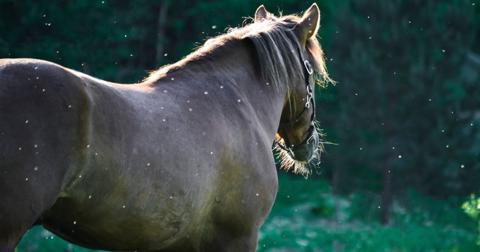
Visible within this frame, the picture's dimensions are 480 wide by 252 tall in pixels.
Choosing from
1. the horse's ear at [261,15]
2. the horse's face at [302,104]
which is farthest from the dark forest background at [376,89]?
the horse's ear at [261,15]

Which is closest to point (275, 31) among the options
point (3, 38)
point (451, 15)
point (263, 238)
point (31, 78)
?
point (31, 78)

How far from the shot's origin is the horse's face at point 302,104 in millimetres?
5059

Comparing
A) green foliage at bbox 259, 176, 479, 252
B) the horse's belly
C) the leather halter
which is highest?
the horse's belly

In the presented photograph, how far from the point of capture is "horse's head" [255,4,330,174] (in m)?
5.05

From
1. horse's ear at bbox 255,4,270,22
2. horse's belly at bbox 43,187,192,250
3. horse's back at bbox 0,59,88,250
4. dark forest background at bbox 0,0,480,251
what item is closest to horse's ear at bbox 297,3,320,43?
horse's ear at bbox 255,4,270,22

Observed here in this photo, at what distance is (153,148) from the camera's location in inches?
137

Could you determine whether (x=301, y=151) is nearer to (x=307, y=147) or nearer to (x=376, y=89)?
(x=307, y=147)

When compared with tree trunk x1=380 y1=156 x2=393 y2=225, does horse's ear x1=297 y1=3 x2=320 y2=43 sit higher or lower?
higher

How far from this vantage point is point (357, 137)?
13086 mm

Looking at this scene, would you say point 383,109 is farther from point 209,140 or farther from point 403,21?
point 209,140

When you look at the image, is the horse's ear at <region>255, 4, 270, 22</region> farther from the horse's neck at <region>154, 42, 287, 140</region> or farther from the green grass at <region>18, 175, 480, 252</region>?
the green grass at <region>18, 175, 480, 252</region>

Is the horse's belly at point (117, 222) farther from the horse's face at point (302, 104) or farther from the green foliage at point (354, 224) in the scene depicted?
the green foliage at point (354, 224)

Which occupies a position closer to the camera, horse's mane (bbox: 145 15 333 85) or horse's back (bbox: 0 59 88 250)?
horse's back (bbox: 0 59 88 250)

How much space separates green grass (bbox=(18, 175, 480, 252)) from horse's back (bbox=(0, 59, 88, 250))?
6.90m
